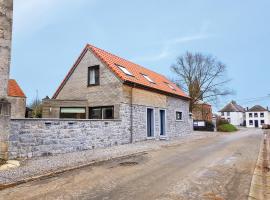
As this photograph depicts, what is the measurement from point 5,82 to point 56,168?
4126 millimetres

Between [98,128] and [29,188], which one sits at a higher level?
[98,128]

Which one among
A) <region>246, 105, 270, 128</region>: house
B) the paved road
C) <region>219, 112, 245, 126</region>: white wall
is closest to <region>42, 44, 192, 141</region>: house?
the paved road

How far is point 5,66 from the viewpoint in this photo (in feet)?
33.4

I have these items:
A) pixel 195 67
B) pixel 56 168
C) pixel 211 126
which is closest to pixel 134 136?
pixel 56 168

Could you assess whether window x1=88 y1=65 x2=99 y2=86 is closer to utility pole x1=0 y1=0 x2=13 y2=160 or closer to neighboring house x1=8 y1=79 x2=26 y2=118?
utility pole x1=0 y1=0 x2=13 y2=160

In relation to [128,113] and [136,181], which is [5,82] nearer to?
[136,181]

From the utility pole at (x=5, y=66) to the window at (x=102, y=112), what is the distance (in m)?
8.69

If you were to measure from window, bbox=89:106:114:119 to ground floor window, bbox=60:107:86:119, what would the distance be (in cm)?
63

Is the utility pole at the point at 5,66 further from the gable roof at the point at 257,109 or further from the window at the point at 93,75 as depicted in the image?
the gable roof at the point at 257,109

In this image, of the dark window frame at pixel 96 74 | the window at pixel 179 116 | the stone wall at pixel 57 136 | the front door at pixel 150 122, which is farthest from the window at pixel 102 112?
the window at pixel 179 116

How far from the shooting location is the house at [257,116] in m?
90.2

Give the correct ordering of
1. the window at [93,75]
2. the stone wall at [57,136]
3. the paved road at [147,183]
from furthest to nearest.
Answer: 1. the window at [93,75]
2. the stone wall at [57,136]
3. the paved road at [147,183]

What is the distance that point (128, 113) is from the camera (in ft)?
59.4

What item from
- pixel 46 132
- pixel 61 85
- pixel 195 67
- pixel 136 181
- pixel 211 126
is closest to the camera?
pixel 136 181
